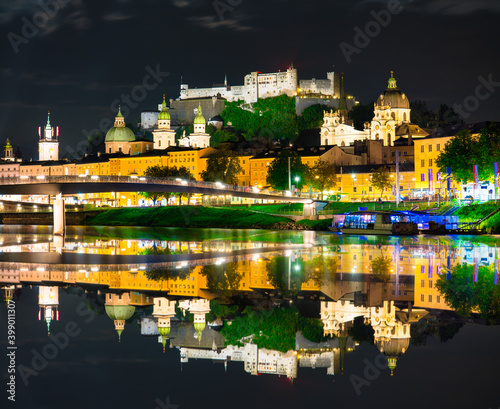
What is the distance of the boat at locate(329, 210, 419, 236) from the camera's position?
59.2 metres

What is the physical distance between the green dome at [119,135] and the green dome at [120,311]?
162m

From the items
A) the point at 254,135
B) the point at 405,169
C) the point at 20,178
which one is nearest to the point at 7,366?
the point at 20,178

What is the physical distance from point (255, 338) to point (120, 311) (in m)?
4.37

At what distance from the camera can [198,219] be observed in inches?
3322

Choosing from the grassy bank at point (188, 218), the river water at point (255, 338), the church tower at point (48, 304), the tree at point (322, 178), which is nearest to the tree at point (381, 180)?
the tree at point (322, 178)

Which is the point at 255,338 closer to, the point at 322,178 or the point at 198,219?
the point at 198,219

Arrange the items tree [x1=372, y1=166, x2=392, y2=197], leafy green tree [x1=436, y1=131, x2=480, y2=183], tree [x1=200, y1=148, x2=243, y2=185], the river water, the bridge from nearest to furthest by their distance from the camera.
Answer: the river water < the bridge < leafy green tree [x1=436, y1=131, x2=480, y2=183] < tree [x1=372, y1=166, x2=392, y2=197] < tree [x1=200, y1=148, x2=243, y2=185]

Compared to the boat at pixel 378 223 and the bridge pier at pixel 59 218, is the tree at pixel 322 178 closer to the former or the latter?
the boat at pixel 378 223

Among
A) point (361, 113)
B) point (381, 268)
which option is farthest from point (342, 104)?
point (381, 268)

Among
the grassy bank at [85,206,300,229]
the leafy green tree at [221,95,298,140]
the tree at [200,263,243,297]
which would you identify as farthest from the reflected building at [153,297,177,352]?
the leafy green tree at [221,95,298,140]

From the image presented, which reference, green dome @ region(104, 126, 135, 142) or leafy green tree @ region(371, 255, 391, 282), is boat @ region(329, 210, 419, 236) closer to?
leafy green tree @ region(371, 255, 391, 282)

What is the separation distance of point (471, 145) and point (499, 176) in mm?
5354

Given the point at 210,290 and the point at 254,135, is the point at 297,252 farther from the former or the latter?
the point at 254,135

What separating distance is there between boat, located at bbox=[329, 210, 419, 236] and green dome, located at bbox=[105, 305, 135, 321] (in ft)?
140
